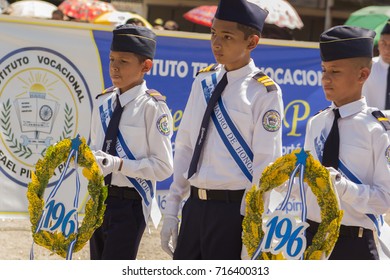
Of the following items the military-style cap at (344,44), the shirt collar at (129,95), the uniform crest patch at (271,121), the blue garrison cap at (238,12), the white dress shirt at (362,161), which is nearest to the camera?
the white dress shirt at (362,161)

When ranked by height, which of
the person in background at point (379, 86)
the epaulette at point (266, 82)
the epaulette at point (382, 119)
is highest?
the epaulette at point (266, 82)

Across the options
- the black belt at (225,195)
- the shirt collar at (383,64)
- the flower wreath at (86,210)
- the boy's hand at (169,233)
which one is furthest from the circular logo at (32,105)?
the black belt at (225,195)

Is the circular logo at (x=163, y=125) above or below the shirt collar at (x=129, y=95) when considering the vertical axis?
below

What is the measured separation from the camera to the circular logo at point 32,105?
28.3ft

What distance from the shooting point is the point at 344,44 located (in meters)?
4.91

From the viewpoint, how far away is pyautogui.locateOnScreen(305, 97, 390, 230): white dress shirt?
478cm

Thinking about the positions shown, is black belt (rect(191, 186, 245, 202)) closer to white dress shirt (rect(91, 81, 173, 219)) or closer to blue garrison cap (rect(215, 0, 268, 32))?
white dress shirt (rect(91, 81, 173, 219))

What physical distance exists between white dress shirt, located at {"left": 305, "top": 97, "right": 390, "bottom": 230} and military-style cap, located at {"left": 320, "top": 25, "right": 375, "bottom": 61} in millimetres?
246

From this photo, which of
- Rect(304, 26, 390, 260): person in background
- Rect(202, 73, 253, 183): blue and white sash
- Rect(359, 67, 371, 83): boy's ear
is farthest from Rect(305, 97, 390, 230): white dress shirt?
Rect(202, 73, 253, 183): blue and white sash

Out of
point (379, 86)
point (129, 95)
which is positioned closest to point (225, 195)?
point (129, 95)

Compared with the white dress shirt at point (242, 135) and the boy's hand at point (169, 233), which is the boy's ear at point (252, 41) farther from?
the boy's hand at point (169, 233)

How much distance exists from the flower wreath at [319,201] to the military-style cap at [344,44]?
70cm

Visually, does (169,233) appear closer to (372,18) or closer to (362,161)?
(362,161)
